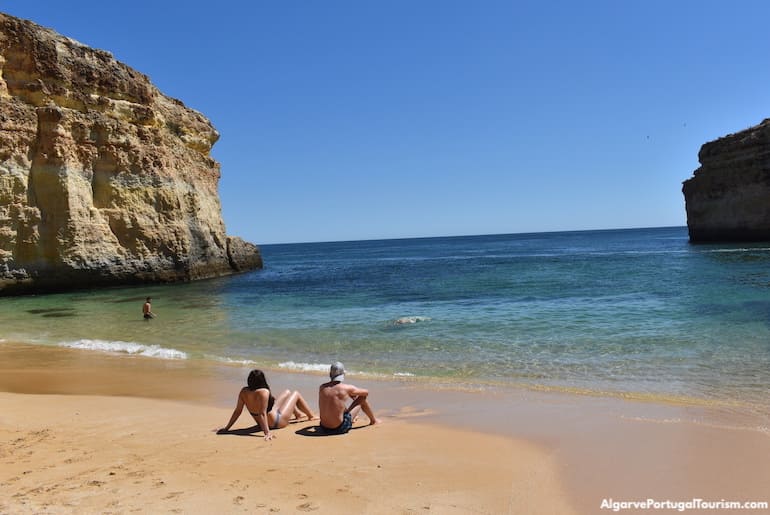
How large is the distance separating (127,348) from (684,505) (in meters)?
11.6

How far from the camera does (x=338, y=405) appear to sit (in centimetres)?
580

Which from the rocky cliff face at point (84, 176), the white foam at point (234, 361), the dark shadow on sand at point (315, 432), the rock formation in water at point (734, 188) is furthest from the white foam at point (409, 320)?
the rock formation in water at point (734, 188)

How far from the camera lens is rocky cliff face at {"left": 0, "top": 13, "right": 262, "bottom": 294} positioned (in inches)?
940

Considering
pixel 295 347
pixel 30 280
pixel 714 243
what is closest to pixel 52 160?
pixel 30 280

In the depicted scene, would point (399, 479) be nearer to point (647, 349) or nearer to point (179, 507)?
point (179, 507)

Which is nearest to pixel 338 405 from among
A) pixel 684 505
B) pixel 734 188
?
pixel 684 505

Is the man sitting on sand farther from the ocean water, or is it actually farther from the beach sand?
the ocean water

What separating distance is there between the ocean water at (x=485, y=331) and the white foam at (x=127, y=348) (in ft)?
0.15

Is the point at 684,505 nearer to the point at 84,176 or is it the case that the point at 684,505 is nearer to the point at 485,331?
the point at 485,331

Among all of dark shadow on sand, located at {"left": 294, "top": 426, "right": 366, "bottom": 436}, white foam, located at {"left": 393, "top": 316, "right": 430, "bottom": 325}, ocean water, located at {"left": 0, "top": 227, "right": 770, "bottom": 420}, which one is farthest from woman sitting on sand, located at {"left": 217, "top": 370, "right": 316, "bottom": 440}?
white foam, located at {"left": 393, "top": 316, "right": 430, "bottom": 325}

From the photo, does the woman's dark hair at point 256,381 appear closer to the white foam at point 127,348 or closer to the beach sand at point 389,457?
the beach sand at point 389,457

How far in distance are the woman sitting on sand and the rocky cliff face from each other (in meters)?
23.3

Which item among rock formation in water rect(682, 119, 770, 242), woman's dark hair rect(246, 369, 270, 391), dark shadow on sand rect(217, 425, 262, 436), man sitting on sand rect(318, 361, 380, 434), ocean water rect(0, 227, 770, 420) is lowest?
ocean water rect(0, 227, 770, 420)

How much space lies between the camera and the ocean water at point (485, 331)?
8.39 meters
